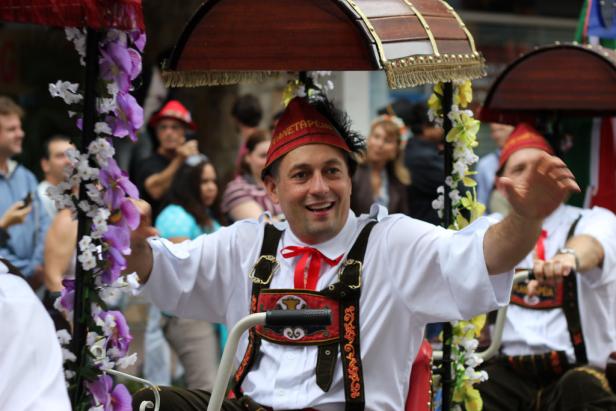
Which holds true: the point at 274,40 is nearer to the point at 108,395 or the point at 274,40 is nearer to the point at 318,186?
the point at 318,186

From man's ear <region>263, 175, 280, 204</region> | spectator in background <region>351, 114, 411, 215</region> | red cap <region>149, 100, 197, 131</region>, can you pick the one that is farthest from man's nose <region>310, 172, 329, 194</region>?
red cap <region>149, 100, 197, 131</region>

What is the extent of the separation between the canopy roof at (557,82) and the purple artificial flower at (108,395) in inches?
122

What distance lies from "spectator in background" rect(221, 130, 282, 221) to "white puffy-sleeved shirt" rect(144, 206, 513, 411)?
280 cm

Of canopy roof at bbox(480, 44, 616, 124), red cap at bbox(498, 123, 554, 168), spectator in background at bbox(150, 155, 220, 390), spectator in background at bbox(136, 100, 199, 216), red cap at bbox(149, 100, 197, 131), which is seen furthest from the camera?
red cap at bbox(149, 100, 197, 131)

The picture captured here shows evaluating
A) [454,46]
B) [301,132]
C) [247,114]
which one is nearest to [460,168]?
[454,46]

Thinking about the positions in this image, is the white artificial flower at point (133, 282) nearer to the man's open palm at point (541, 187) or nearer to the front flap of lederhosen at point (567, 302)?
the man's open palm at point (541, 187)

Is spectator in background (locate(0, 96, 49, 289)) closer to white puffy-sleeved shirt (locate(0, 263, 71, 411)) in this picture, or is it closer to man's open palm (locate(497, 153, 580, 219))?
man's open palm (locate(497, 153, 580, 219))

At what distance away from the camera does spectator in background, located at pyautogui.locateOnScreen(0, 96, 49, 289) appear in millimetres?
7402

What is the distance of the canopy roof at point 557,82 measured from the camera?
6086 mm

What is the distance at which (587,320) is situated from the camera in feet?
19.7

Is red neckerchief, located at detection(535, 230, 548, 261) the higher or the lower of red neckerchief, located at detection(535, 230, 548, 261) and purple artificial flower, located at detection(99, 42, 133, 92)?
the lower

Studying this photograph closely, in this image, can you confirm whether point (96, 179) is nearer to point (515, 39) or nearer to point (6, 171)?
point (6, 171)

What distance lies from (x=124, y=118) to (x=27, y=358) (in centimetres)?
122

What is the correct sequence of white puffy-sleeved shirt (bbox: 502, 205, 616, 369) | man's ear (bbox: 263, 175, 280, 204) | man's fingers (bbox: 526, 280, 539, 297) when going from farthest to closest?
white puffy-sleeved shirt (bbox: 502, 205, 616, 369), man's fingers (bbox: 526, 280, 539, 297), man's ear (bbox: 263, 175, 280, 204)
